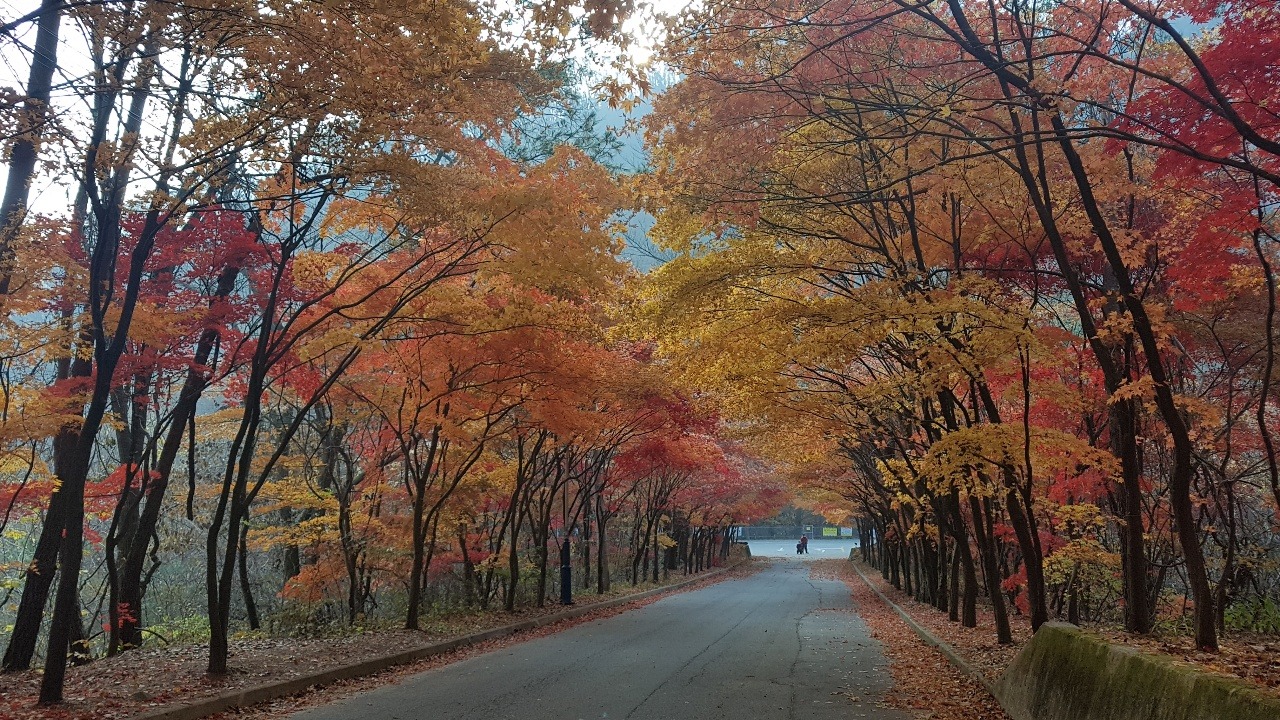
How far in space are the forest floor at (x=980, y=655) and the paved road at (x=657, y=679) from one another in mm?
458

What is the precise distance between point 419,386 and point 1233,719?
1343cm

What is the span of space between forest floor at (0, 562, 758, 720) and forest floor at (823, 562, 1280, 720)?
6.73 meters

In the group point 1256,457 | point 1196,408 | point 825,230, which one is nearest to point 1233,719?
point 1196,408

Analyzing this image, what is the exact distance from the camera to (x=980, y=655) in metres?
10.9

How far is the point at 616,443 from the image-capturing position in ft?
73.6

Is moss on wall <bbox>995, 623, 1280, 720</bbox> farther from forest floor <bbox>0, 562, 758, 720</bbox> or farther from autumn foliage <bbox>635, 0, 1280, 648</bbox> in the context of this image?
forest floor <bbox>0, 562, 758, 720</bbox>

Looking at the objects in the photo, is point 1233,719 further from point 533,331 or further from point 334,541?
point 334,541

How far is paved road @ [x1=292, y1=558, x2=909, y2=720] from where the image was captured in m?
7.86

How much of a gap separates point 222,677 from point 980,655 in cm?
989

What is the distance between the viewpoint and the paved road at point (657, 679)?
7.86 m

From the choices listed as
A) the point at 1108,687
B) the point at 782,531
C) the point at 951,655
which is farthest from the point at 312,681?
→ the point at 782,531

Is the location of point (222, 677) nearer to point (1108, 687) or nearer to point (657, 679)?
point (657, 679)

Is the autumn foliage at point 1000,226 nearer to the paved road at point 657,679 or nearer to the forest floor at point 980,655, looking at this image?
the forest floor at point 980,655

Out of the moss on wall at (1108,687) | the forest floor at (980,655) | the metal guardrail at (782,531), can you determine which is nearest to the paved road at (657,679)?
the forest floor at (980,655)
